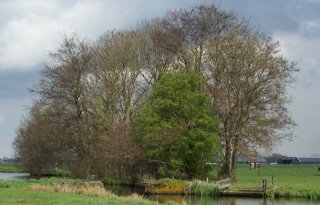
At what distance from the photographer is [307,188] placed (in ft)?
153

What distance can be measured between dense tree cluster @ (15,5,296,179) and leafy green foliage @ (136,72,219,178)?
110 mm

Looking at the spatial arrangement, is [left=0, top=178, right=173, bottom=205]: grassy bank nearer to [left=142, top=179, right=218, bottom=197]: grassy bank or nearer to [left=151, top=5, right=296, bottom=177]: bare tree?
[left=142, top=179, right=218, bottom=197]: grassy bank

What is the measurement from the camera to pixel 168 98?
60031 mm

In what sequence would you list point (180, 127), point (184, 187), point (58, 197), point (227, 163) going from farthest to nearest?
point (227, 163) < point (180, 127) < point (184, 187) < point (58, 197)

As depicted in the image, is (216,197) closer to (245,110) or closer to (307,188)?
(307,188)

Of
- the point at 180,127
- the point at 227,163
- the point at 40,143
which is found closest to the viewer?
the point at 180,127

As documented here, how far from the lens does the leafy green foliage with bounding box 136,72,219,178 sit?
58812mm

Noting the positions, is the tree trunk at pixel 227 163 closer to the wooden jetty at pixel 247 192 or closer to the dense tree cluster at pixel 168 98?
the dense tree cluster at pixel 168 98

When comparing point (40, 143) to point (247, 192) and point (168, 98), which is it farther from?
point (247, 192)

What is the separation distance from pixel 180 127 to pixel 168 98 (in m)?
3.51

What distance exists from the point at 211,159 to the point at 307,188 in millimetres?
16178

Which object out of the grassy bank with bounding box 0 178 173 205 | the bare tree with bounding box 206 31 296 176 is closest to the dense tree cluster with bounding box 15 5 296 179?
the bare tree with bounding box 206 31 296 176

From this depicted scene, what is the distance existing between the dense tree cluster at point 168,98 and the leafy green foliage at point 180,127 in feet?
0.36

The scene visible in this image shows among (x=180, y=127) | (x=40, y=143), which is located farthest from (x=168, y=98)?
(x=40, y=143)
